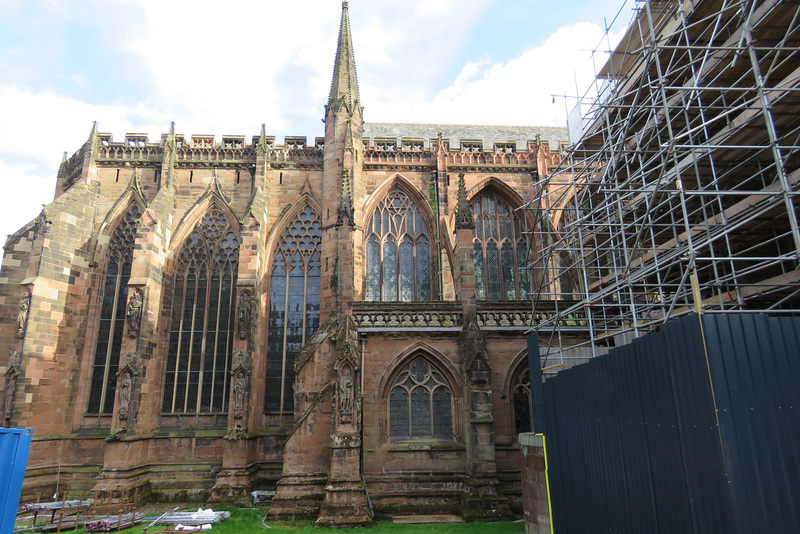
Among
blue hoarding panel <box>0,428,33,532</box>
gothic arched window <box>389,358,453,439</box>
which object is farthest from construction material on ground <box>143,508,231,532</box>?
gothic arched window <box>389,358,453,439</box>

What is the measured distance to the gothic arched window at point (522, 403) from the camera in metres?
14.2

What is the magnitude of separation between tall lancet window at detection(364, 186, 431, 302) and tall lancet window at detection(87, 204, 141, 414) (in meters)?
8.71

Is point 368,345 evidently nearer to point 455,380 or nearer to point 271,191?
point 455,380

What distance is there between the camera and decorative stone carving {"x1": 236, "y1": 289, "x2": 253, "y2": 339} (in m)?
16.8

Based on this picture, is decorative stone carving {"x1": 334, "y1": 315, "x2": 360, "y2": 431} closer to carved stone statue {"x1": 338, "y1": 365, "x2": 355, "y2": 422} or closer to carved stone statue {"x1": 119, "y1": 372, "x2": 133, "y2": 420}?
carved stone statue {"x1": 338, "y1": 365, "x2": 355, "y2": 422}

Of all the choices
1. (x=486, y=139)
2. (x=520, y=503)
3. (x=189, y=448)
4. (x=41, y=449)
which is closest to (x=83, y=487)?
(x=41, y=449)

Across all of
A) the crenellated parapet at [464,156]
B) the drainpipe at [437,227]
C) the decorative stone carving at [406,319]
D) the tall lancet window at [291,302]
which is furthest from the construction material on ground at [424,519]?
the crenellated parapet at [464,156]

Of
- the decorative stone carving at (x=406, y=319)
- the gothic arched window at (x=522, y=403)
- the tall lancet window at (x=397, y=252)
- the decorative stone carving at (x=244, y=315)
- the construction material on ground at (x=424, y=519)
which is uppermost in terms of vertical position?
the tall lancet window at (x=397, y=252)

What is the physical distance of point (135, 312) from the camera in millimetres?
16734

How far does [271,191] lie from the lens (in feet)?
64.8

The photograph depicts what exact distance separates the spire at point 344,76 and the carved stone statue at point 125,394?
39.0 feet

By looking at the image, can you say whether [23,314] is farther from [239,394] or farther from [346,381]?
[346,381]

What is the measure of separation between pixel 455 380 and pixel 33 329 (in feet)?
46.1

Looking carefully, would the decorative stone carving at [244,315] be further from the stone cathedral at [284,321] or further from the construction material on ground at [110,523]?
the construction material on ground at [110,523]
